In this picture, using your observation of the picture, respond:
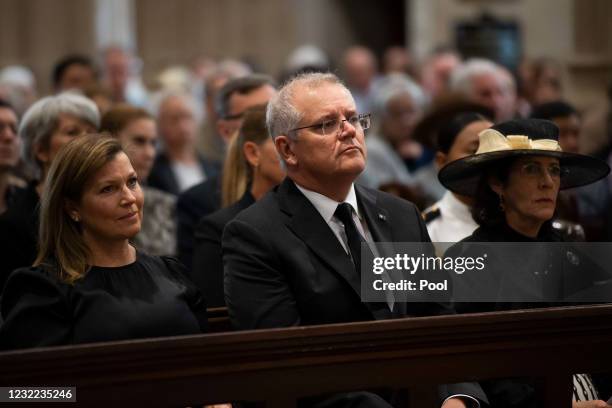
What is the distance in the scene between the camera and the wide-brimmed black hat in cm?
360

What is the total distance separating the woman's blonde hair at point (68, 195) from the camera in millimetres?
3266

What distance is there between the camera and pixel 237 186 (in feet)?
15.3

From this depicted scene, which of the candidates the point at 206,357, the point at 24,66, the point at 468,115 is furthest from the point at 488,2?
the point at 206,357

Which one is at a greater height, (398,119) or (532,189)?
(532,189)

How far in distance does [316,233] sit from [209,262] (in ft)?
3.23

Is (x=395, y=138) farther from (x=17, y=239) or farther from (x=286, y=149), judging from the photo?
(x=286, y=149)

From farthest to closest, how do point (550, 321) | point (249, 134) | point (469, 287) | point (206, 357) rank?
point (249, 134) → point (469, 287) → point (550, 321) → point (206, 357)

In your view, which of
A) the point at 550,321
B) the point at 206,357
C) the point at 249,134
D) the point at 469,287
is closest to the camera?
the point at 206,357

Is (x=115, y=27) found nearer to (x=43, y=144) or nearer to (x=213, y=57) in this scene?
(x=213, y=57)

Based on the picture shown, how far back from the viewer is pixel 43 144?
465cm

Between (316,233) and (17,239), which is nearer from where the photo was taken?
(316,233)

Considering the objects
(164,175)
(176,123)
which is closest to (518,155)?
(164,175)

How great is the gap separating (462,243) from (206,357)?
1181 mm

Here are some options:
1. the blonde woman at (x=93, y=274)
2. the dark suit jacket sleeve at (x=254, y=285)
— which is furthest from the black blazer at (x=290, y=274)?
the blonde woman at (x=93, y=274)
